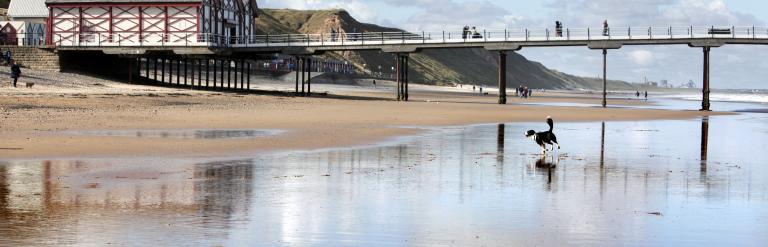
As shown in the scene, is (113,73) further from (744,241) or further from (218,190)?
(744,241)

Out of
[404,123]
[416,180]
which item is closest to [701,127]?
[404,123]

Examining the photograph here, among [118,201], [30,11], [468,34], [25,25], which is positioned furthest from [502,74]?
[118,201]

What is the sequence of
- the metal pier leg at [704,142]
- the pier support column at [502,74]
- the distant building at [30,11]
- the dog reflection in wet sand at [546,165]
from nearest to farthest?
the dog reflection in wet sand at [546,165] → the metal pier leg at [704,142] → the pier support column at [502,74] → the distant building at [30,11]

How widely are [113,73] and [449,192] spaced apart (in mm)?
55758

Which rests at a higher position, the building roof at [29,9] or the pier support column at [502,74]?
the building roof at [29,9]

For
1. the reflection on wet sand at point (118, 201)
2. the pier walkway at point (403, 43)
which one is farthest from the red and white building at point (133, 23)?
the reflection on wet sand at point (118, 201)

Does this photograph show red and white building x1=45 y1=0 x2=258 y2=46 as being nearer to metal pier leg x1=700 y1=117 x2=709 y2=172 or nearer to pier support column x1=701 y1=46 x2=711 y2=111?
pier support column x1=701 y1=46 x2=711 y2=111

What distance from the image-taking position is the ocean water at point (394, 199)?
10.2m

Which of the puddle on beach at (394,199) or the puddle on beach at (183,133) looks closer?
the puddle on beach at (394,199)

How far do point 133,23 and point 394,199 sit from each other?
52035mm

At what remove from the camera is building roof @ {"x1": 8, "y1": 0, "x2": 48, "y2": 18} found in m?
83.3

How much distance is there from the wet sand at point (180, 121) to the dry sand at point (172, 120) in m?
0.02

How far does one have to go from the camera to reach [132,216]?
448 inches

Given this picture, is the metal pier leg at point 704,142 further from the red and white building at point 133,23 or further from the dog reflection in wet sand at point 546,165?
the red and white building at point 133,23
